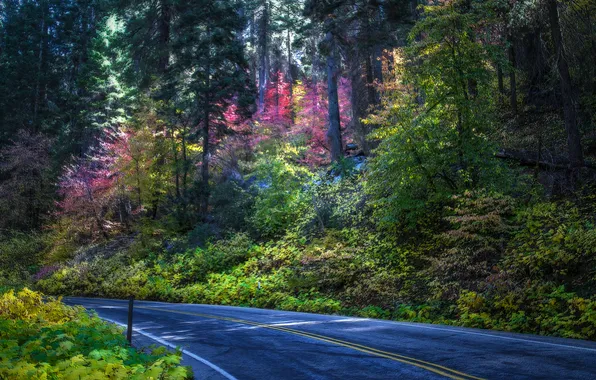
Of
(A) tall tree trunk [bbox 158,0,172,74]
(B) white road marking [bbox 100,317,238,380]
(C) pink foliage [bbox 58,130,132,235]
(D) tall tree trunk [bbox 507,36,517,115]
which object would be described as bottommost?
(B) white road marking [bbox 100,317,238,380]

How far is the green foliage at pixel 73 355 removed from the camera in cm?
535

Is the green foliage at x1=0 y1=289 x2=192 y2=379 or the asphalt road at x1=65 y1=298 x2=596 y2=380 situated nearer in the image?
the green foliage at x1=0 y1=289 x2=192 y2=379

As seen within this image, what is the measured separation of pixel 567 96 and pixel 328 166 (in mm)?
15305

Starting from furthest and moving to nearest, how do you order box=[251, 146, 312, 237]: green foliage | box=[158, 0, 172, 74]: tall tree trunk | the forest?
1. box=[158, 0, 172, 74]: tall tree trunk
2. box=[251, 146, 312, 237]: green foliage
3. the forest

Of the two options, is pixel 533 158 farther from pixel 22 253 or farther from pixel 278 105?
pixel 22 253

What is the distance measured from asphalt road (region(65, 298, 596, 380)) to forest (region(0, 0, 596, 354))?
4.53ft

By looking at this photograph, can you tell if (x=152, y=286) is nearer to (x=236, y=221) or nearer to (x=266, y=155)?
(x=236, y=221)

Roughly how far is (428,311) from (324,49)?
17.5 m

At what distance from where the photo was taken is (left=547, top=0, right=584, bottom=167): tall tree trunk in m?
15.0

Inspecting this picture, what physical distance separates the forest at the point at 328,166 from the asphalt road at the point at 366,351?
1.38 metres

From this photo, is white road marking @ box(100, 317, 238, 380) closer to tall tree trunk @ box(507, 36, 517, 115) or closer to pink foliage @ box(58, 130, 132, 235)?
tall tree trunk @ box(507, 36, 517, 115)

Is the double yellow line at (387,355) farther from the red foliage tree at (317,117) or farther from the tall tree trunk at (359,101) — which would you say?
the red foliage tree at (317,117)

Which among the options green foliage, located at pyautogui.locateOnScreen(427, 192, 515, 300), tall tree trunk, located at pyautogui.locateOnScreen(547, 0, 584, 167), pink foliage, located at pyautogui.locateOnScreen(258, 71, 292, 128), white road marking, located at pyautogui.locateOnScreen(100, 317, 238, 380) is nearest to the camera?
white road marking, located at pyautogui.locateOnScreen(100, 317, 238, 380)

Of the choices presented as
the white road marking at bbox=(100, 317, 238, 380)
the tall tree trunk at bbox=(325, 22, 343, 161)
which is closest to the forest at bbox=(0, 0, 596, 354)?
the tall tree trunk at bbox=(325, 22, 343, 161)
